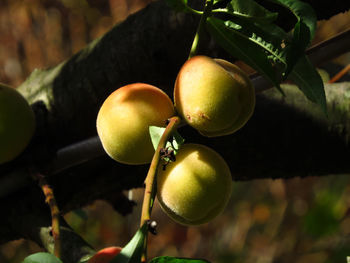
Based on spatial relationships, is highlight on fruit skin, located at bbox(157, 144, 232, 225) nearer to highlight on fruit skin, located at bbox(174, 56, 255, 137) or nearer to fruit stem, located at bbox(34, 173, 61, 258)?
highlight on fruit skin, located at bbox(174, 56, 255, 137)

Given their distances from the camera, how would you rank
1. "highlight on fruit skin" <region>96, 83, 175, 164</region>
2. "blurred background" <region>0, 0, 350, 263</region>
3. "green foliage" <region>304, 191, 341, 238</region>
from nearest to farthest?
"highlight on fruit skin" <region>96, 83, 175, 164</region>, "green foliage" <region>304, 191, 341, 238</region>, "blurred background" <region>0, 0, 350, 263</region>

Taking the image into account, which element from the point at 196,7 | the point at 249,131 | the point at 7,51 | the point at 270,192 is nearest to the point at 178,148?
the point at 196,7

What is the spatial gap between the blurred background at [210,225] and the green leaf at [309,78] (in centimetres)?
195

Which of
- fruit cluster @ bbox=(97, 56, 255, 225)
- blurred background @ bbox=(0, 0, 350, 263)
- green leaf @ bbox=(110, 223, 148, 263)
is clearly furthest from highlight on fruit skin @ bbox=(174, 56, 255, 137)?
blurred background @ bbox=(0, 0, 350, 263)

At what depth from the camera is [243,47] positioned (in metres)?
0.57

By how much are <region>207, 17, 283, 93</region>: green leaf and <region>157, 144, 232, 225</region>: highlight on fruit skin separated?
0.35ft

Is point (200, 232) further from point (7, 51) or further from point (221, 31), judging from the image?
point (221, 31)

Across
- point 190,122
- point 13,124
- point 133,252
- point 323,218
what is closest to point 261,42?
point 190,122

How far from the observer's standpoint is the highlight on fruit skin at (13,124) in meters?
0.75

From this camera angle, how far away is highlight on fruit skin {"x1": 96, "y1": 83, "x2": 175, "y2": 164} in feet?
1.81

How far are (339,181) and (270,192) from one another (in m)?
0.42

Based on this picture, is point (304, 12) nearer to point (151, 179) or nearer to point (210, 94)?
point (210, 94)

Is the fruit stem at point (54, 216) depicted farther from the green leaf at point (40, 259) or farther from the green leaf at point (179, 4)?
the green leaf at point (179, 4)

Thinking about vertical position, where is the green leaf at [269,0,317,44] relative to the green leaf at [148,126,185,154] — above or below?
above
